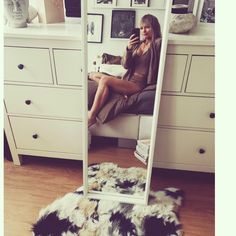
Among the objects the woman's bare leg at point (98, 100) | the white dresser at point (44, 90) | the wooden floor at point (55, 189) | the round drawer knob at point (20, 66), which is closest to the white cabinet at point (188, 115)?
the wooden floor at point (55, 189)

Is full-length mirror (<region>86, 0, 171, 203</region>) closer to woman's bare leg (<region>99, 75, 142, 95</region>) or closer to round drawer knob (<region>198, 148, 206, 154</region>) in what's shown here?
woman's bare leg (<region>99, 75, 142, 95</region>)

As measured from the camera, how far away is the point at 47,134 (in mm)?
1531

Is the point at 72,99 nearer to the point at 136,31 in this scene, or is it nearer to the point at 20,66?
the point at 20,66

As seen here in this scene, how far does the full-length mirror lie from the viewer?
3.74 ft

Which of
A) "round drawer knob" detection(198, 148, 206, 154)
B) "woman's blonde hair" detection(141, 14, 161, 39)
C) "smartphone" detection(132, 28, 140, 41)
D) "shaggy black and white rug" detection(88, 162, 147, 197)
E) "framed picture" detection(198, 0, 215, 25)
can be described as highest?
"framed picture" detection(198, 0, 215, 25)

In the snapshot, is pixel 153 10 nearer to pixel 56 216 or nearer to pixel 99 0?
pixel 99 0

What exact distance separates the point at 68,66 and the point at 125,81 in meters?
0.33

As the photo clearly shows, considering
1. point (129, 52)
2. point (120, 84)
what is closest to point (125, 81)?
point (120, 84)

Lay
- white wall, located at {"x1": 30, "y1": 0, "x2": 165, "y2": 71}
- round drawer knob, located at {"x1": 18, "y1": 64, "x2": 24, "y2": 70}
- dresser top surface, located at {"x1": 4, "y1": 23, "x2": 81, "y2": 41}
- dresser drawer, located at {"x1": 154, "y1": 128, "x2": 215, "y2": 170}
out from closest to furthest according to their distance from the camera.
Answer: white wall, located at {"x1": 30, "y1": 0, "x2": 165, "y2": 71} → dresser top surface, located at {"x1": 4, "y1": 23, "x2": 81, "y2": 41} → round drawer knob, located at {"x1": 18, "y1": 64, "x2": 24, "y2": 70} → dresser drawer, located at {"x1": 154, "y1": 128, "x2": 215, "y2": 170}

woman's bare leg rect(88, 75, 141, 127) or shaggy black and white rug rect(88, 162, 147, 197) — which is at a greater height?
woman's bare leg rect(88, 75, 141, 127)

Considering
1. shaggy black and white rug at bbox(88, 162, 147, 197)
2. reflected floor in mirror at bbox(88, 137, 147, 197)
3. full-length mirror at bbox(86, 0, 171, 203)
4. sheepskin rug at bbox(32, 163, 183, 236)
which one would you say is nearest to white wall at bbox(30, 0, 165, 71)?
full-length mirror at bbox(86, 0, 171, 203)

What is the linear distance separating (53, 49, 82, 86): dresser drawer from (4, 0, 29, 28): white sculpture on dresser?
0.25 metres

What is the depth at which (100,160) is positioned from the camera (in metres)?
1.51
